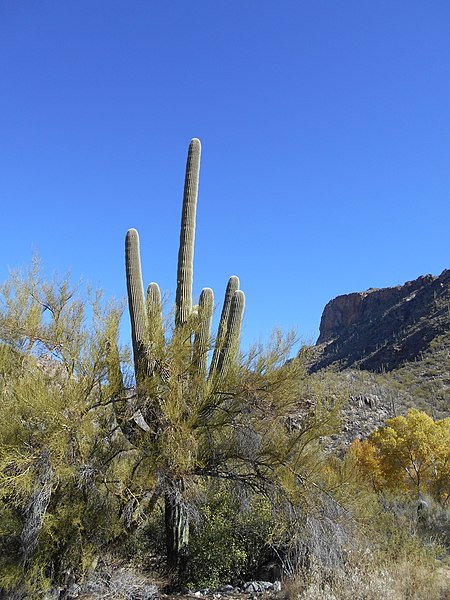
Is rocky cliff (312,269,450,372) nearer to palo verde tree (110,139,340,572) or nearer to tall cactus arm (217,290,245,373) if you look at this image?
tall cactus arm (217,290,245,373)

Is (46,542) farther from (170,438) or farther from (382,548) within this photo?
(382,548)

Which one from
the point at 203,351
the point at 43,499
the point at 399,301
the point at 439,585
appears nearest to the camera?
the point at 43,499

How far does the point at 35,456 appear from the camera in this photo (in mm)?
7328

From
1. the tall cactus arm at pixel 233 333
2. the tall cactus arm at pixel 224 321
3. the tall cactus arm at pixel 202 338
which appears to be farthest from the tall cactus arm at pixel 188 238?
the tall cactus arm at pixel 233 333

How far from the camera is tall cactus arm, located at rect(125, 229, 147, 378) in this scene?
30.8ft

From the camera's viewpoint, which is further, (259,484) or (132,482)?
(259,484)

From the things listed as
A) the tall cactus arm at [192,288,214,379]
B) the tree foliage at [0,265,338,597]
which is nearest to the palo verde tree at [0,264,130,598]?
the tree foliage at [0,265,338,597]

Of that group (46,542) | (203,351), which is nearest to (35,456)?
(46,542)

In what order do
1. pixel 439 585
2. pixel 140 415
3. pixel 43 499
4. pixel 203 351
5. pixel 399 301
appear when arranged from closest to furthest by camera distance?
pixel 43 499
pixel 439 585
pixel 140 415
pixel 203 351
pixel 399 301

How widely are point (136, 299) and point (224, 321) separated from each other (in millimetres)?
1739

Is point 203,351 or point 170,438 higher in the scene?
point 203,351

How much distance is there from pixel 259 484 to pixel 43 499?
140 inches

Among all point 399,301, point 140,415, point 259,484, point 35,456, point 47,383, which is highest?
point 399,301

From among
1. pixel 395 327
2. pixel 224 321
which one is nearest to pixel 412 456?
pixel 224 321
